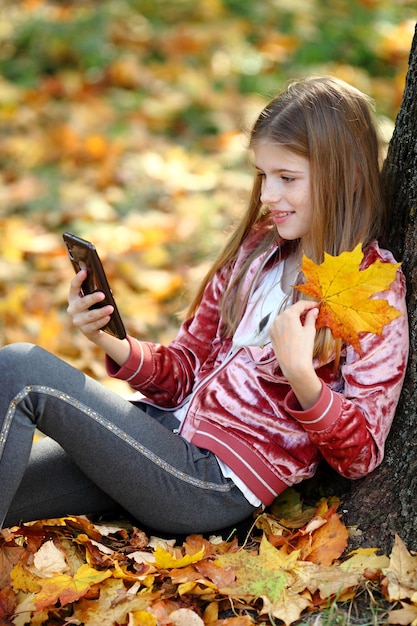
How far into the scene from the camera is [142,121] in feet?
18.8

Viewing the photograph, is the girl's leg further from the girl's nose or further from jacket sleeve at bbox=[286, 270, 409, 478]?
the girl's nose

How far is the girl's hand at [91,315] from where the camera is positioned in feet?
7.40

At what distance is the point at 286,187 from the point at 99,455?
33.3 inches

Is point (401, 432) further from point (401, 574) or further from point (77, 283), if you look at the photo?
point (77, 283)

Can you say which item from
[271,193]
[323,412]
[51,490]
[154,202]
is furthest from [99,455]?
[154,202]

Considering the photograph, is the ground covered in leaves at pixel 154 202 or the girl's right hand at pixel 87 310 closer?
the ground covered in leaves at pixel 154 202

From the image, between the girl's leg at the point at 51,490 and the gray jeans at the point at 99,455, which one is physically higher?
the gray jeans at the point at 99,455

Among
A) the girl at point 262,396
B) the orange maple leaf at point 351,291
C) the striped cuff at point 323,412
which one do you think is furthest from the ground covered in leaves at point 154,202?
the orange maple leaf at point 351,291

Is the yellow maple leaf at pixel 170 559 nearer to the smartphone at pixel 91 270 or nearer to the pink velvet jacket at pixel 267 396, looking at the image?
the pink velvet jacket at pixel 267 396

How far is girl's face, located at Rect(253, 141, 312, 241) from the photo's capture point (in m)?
2.13

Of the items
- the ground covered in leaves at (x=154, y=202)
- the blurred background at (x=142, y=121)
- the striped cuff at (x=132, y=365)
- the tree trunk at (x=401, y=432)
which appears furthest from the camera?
the blurred background at (x=142, y=121)

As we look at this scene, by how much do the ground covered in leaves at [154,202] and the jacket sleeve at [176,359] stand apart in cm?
35

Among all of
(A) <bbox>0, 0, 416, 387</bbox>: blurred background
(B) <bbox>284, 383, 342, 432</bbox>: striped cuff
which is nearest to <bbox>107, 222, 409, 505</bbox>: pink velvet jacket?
(B) <bbox>284, 383, 342, 432</bbox>: striped cuff

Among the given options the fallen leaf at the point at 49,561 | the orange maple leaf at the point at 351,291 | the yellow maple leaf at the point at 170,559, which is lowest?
the fallen leaf at the point at 49,561
